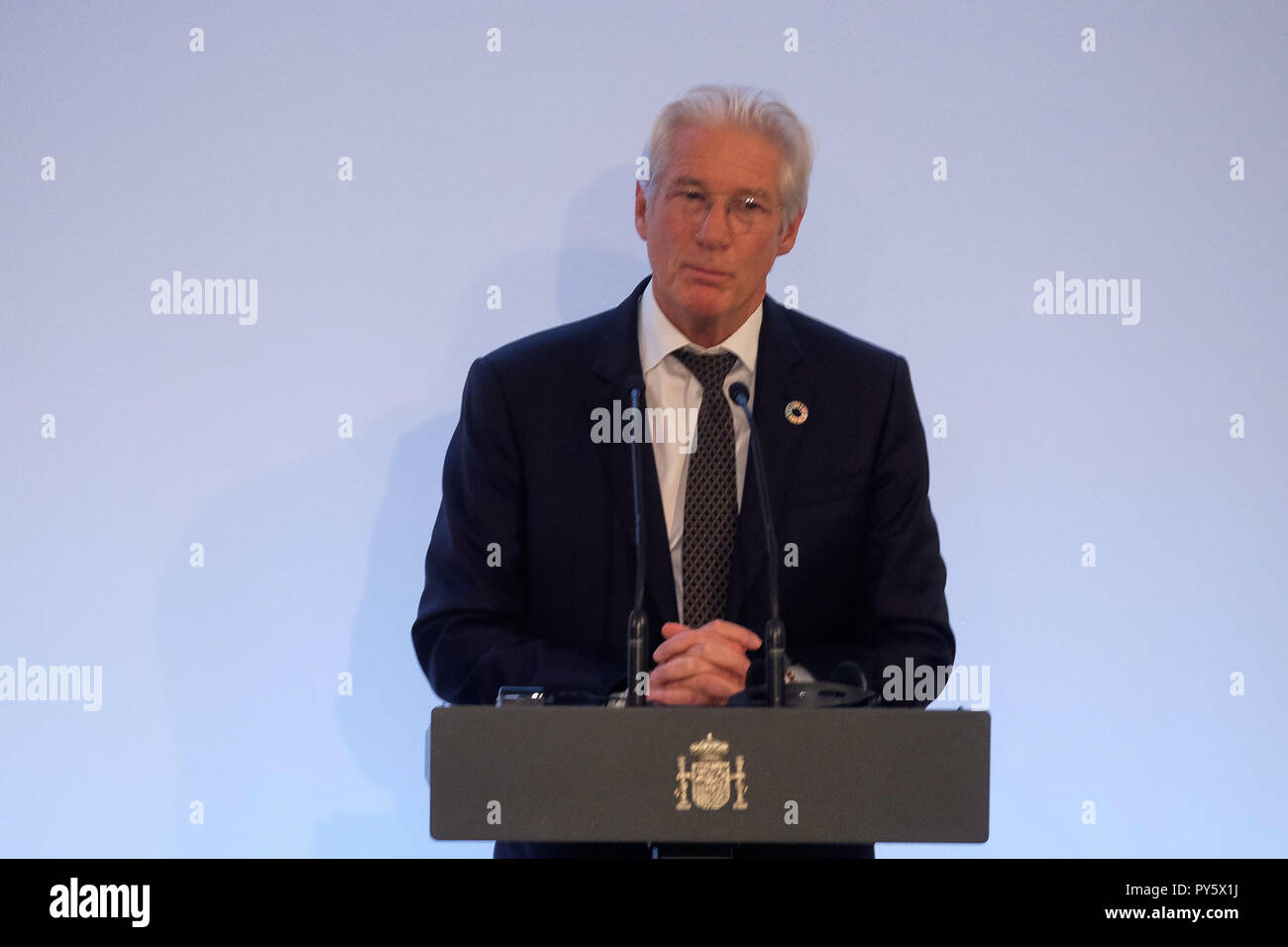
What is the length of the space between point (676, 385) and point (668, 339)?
9 cm

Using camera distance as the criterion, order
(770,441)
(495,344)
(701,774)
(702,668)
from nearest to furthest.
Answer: (701,774) → (702,668) → (770,441) → (495,344)

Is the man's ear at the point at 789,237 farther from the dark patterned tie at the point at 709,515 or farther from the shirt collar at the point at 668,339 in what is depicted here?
the dark patterned tie at the point at 709,515

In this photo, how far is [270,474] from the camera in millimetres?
2764

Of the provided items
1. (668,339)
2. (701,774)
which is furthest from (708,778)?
(668,339)

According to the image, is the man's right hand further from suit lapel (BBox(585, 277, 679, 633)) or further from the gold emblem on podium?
Result: suit lapel (BBox(585, 277, 679, 633))

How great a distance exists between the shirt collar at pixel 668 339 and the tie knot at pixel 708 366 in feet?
0.04

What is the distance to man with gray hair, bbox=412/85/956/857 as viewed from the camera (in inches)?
79.8

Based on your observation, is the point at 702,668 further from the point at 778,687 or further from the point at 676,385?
the point at 676,385

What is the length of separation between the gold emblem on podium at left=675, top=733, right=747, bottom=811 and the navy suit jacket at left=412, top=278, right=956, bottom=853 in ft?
1.87

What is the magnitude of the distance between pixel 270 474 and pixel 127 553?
356 mm

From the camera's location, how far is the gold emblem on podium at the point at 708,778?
1.36 metres

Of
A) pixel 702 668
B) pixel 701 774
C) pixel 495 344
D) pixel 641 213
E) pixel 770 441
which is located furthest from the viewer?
pixel 495 344

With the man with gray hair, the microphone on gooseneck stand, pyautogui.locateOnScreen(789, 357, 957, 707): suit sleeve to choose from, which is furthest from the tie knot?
the microphone on gooseneck stand

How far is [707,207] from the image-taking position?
2170 mm
